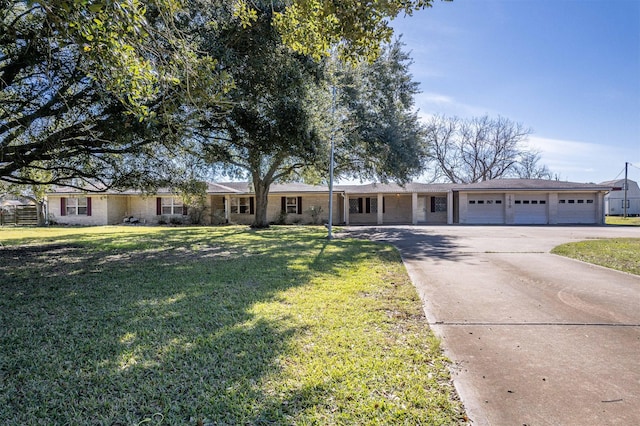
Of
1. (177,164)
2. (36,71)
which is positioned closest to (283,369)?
(36,71)

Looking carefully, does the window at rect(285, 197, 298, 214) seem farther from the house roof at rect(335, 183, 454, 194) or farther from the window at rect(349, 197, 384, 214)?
the window at rect(349, 197, 384, 214)

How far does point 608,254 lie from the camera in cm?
1005

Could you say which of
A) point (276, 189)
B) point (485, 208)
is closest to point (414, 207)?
point (485, 208)

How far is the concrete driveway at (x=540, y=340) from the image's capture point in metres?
2.63

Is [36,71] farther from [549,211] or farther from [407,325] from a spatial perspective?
[549,211]

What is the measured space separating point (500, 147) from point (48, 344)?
162ft

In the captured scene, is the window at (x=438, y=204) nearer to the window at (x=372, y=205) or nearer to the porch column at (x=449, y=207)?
the porch column at (x=449, y=207)

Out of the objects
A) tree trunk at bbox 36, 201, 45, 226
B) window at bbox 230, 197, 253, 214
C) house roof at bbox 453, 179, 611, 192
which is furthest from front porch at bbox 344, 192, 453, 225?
tree trunk at bbox 36, 201, 45, 226

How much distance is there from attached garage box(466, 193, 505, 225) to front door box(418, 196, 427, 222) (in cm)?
344

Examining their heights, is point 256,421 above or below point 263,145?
below

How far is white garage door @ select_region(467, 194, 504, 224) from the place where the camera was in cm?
2747

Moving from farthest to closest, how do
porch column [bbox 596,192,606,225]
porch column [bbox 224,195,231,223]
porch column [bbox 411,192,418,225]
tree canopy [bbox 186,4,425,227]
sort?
porch column [bbox 224,195,231,223] → porch column [bbox 411,192,418,225] → porch column [bbox 596,192,606,225] → tree canopy [bbox 186,4,425,227]

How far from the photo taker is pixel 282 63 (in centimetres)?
862

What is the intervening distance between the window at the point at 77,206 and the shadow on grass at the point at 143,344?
2305 centimetres
